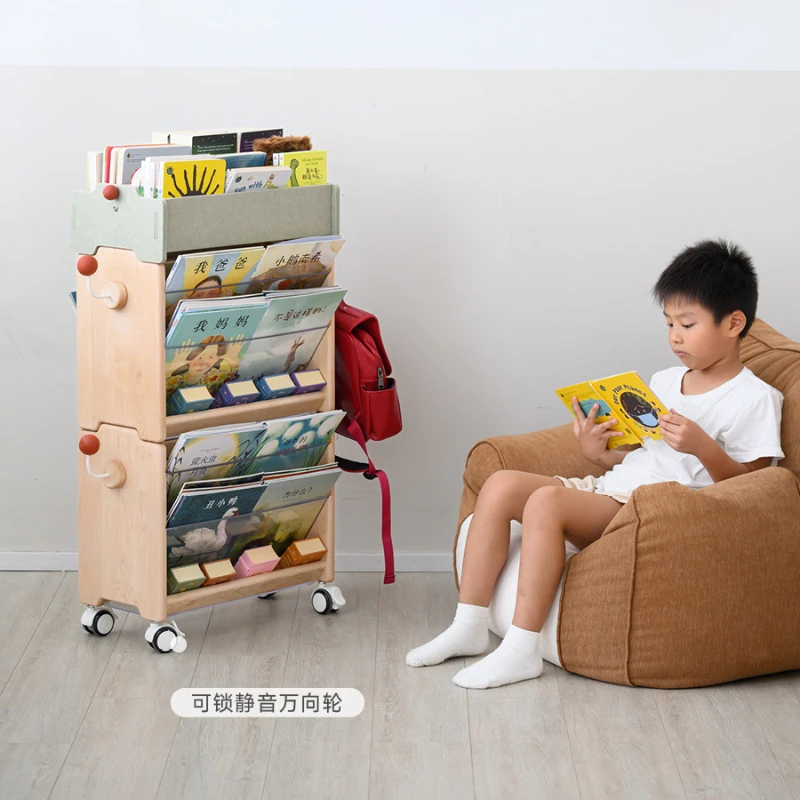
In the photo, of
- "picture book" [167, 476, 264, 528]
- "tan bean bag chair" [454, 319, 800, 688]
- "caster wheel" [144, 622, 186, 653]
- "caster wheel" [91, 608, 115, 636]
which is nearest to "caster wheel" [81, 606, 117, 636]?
"caster wheel" [91, 608, 115, 636]

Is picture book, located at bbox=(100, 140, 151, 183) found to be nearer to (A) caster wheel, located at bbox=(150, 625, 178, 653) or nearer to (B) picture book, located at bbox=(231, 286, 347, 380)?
(B) picture book, located at bbox=(231, 286, 347, 380)

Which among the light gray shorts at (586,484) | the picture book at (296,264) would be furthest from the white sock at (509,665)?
the picture book at (296,264)

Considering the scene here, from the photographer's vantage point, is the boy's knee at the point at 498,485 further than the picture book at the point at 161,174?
Yes

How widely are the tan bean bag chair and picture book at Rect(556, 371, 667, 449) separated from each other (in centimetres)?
15

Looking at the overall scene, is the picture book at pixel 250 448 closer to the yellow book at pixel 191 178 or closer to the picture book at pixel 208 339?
the picture book at pixel 208 339

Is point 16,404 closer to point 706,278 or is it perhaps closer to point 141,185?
point 141,185

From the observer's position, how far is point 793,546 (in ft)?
7.34

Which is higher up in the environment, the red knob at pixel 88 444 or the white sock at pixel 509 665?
the red knob at pixel 88 444

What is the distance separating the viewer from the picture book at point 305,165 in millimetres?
2443

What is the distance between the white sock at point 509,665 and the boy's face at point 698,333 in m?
0.65

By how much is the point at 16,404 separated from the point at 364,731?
1.38 meters

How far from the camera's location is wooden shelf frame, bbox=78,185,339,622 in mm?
2264

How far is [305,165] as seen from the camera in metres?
2.47

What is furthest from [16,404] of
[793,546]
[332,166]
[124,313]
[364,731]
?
[793,546]
